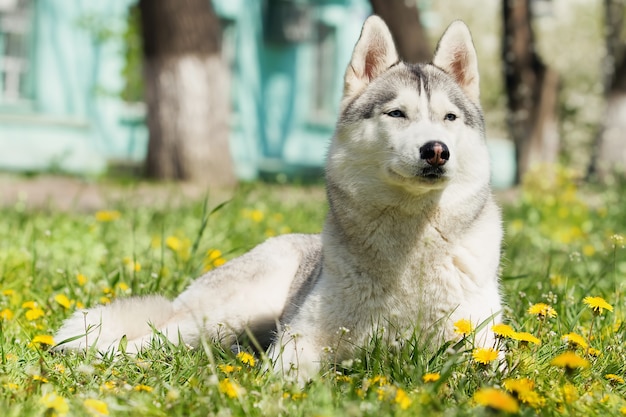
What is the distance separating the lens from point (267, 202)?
8508 mm

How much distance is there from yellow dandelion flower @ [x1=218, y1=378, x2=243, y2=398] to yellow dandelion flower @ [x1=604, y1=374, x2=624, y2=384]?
1477mm

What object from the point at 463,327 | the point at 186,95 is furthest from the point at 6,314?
the point at 186,95

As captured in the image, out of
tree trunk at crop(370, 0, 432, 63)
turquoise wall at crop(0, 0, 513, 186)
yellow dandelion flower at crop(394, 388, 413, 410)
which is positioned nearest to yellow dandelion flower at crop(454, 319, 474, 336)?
yellow dandelion flower at crop(394, 388, 413, 410)

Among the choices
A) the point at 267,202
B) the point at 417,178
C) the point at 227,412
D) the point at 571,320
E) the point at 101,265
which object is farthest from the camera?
the point at 267,202

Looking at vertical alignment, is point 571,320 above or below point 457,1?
below

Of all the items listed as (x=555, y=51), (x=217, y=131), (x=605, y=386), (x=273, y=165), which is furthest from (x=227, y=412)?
(x=555, y=51)

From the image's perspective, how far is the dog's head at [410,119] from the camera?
323 centimetres

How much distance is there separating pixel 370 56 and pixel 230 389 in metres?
1.89

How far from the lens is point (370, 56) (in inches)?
151

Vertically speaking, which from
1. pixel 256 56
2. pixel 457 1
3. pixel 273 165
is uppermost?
pixel 457 1

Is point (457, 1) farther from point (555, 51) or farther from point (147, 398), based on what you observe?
point (147, 398)

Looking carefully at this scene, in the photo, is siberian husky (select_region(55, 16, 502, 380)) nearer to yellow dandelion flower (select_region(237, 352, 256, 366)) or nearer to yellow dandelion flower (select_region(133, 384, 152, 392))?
yellow dandelion flower (select_region(237, 352, 256, 366))

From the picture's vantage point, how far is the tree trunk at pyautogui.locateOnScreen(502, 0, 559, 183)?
13.4 meters

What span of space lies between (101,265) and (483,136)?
2.61m
